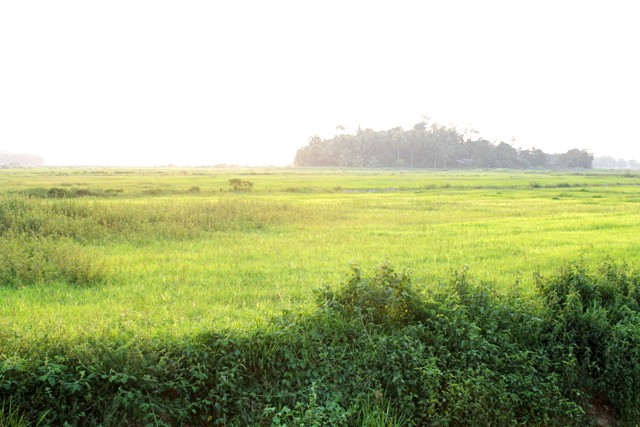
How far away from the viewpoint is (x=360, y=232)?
15062mm

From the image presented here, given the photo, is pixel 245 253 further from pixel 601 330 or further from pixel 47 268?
pixel 601 330

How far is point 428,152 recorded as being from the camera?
4749 inches

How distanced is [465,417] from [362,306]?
1.85 m

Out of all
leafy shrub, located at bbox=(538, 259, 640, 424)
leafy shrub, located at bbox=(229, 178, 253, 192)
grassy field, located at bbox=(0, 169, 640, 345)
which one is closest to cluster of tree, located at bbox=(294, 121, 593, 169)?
leafy shrub, located at bbox=(229, 178, 253, 192)

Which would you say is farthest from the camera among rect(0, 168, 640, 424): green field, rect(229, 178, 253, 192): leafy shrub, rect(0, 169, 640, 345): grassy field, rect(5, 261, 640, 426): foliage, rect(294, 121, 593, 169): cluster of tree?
rect(294, 121, 593, 169): cluster of tree

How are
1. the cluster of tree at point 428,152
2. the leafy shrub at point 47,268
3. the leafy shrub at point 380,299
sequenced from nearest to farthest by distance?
the leafy shrub at point 380,299 → the leafy shrub at point 47,268 → the cluster of tree at point 428,152

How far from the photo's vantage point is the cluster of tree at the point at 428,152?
394ft

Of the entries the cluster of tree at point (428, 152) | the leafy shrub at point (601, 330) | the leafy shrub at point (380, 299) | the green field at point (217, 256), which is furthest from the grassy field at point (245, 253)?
the cluster of tree at point (428, 152)

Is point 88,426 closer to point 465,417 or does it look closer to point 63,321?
point 63,321

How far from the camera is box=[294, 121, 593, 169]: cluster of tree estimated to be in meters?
120

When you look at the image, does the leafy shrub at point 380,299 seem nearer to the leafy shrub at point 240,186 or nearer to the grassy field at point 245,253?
the grassy field at point 245,253

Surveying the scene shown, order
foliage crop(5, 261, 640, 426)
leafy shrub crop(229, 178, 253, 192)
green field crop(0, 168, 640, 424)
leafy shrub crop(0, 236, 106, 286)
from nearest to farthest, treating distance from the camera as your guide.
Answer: foliage crop(5, 261, 640, 426) → green field crop(0, 168, 640, 424) → leafy shrub crop(0, 236, 106, 286) → leafy shrub crop(229, 178, 253, 192)

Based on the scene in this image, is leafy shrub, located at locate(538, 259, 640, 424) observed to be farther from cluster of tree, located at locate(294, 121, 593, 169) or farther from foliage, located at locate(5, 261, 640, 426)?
cluster of tree, located at locate(294, 121, 593, 169)

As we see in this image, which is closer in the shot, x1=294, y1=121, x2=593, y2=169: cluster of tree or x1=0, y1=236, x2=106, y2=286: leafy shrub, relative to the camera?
x1=0, y1=236, x2=106, y2=286: leafy shrub
